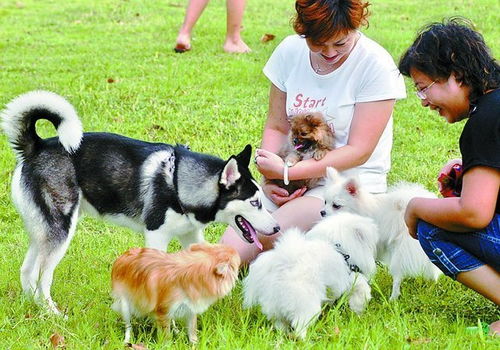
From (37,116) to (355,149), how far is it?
1.78 metres

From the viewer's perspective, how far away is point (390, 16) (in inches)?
482

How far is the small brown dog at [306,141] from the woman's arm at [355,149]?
0.30 ft

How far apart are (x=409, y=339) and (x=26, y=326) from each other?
181cm

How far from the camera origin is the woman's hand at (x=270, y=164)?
4.36 m

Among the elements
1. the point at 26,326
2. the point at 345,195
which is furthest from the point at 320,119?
the point at 26,326

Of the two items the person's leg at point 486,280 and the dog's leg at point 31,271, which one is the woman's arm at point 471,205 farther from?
the dog's leg at point 31,271

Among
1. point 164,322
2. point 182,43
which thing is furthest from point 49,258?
point 182,43

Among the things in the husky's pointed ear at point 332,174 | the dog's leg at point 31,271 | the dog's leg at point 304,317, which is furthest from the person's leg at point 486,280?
the dog's leg at point 31,271

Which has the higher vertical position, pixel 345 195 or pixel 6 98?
pixel 345 195

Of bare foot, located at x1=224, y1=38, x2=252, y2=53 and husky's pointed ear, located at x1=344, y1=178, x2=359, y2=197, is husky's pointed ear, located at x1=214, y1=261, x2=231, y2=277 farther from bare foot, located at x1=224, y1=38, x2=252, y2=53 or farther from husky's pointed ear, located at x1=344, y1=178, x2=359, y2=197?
bare foot, located at x1=224, y1=38, x2=252, y2=53

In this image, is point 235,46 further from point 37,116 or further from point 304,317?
point 304,317

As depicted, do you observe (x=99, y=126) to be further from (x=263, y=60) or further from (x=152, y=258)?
(x=152, y=258)

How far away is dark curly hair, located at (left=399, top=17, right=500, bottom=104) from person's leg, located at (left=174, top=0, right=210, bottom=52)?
267 inches

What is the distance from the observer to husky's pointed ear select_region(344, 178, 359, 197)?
4.28 metres
